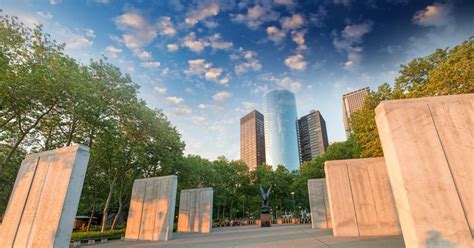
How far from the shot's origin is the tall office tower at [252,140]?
10831 centimetres

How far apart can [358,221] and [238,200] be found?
34.8 m

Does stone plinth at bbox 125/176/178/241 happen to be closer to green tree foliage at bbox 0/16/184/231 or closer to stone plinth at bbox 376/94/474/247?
green tree foliage at bbox 0/16/184/231

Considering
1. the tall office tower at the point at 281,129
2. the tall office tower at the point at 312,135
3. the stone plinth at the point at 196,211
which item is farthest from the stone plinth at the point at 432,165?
the tall office tower at the point at 281,129

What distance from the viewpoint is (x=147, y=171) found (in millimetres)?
24609

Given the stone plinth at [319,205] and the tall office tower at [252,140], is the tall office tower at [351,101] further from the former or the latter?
the stone plinth at [319,205]

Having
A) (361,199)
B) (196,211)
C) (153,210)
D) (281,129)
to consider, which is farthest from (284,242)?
(281,129)

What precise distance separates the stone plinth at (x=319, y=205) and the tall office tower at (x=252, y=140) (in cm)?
8525

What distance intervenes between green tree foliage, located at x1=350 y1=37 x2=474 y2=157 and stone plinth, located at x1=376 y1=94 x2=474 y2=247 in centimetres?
579

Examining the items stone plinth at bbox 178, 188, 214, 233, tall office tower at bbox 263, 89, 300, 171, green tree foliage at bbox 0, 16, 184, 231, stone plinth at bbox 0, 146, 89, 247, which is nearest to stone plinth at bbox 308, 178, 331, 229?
stone plinth at bbox 178, 188, 214, 233

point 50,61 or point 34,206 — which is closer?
point 34,206

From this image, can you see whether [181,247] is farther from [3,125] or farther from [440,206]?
[3,125]

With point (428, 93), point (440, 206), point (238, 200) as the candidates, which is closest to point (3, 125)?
point (440, 206)

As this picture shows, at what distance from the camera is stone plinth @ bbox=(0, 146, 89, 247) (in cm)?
877

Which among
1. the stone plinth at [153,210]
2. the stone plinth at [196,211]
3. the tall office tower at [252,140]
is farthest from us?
the tall office tower at [252,140]
